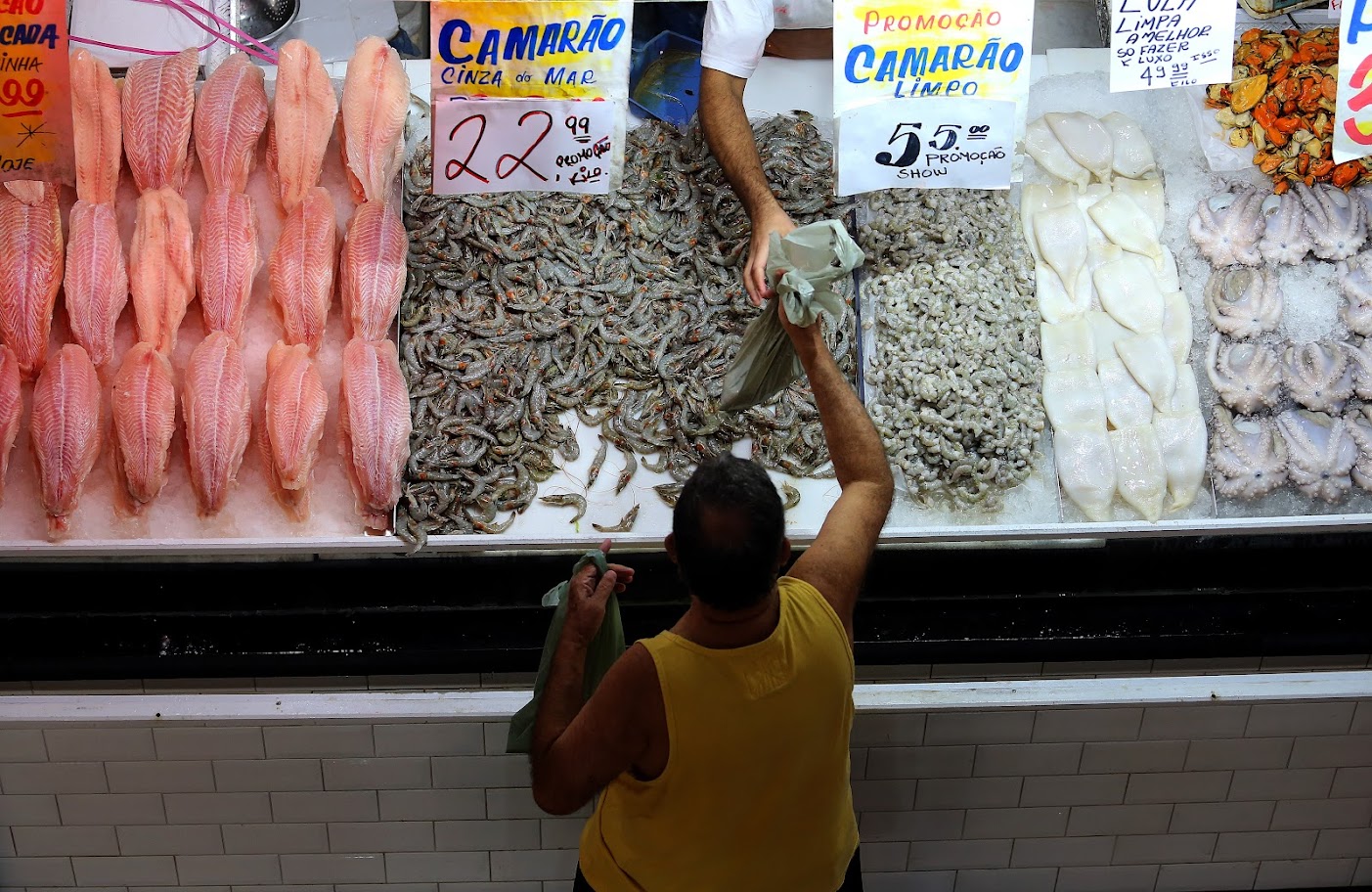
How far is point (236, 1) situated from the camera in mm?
3316

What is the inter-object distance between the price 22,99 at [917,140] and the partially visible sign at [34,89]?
1948 millimetres

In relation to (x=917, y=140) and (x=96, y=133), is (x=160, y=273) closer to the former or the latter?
(x=96, y=133)

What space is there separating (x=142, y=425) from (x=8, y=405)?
36 cm

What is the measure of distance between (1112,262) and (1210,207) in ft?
1.10

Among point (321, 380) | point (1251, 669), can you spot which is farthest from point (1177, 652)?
point (321, 380)

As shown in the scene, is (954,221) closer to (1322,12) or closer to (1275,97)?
(1275,97)

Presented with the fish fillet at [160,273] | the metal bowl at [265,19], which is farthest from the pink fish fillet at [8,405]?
the metal bowl at [265,19]

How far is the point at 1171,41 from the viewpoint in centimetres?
265

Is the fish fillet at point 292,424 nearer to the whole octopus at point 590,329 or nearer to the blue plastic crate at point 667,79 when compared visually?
the whole octopus at point 590,329

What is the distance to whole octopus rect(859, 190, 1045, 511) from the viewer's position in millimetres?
3150

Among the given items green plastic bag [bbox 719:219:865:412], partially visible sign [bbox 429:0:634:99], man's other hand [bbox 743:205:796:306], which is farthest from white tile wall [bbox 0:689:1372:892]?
partially visible sign [bbox 429:0:634:99]

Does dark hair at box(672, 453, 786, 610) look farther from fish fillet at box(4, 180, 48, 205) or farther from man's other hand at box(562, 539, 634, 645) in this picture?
fish fillet at box(4, 180, 48, 205)

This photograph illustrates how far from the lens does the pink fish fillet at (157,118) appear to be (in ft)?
10.3

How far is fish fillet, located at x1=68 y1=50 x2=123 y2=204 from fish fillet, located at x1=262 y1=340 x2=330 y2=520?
687 mm
